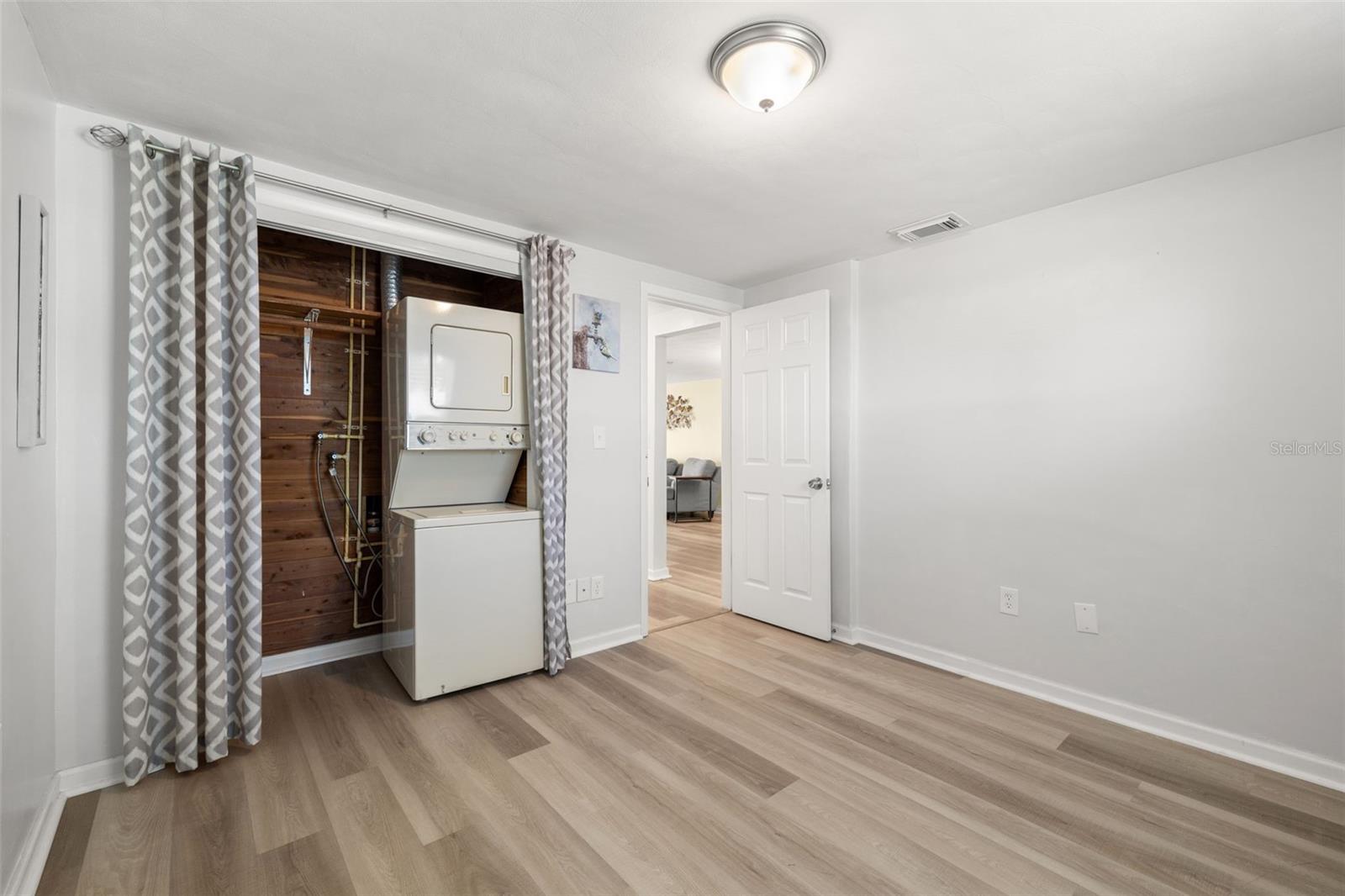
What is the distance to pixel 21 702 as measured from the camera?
1521mm

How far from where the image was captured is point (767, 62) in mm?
1594

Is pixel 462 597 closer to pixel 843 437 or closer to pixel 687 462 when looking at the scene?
pixel 843 437

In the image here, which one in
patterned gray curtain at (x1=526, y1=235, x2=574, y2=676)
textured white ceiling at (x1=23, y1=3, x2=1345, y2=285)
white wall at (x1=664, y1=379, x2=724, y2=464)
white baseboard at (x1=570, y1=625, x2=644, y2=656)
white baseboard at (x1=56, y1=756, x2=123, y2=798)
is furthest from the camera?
white wall at (x1=664, y1=379, x2=724, y2=464)

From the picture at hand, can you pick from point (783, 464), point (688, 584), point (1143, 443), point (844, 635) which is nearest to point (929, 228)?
point (1143, 443)

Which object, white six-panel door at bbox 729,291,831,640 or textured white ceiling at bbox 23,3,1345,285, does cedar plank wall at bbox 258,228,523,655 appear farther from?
white six-panel door at bbox 729,291,831,640

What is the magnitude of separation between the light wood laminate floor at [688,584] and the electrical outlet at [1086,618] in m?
2.07

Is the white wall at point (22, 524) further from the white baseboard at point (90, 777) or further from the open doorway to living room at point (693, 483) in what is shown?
the open doorway to living room at point (693, 483)

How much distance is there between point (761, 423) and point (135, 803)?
326 cm

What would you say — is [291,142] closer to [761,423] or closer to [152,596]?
[152,596]

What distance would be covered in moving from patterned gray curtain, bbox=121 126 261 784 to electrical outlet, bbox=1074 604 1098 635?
11.0 ft

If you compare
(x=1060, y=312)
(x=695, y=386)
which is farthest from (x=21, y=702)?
(x=695, y=386)

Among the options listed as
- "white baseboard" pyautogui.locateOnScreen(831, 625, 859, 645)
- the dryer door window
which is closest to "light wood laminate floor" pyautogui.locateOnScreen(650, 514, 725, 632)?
"white baseboard" pyautogui.locateOnScreen(831, 625, 859, 645)

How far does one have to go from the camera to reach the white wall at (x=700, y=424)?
400 inches

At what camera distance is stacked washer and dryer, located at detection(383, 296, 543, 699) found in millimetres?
2639
